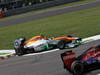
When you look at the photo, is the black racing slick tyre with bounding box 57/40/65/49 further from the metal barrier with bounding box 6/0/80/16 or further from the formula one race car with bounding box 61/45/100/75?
the metal barrier with bounding box 6/0/80/16

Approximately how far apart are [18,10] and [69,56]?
125 ft

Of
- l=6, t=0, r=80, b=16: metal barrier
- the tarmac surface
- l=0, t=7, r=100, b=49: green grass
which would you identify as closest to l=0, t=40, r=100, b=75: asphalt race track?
the tarmac surface

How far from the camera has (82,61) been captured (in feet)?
36.9

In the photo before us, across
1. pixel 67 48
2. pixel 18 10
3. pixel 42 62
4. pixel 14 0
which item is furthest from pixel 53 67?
pixel 14 0

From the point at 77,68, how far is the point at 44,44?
6678mm

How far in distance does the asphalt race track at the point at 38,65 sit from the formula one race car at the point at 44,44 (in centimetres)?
66

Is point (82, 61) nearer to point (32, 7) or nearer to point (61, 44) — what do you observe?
point (61, 44)

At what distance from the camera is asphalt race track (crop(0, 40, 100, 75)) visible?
1240cm

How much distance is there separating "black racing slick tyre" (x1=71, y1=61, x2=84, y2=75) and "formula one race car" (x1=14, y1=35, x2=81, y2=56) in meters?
6.04

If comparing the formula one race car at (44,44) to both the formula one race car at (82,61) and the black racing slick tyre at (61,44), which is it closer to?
the black racing slick tyre at (61,44)

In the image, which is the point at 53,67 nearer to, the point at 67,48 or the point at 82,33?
the point at 67,48

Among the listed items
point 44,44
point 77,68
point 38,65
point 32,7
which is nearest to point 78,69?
point 77,68

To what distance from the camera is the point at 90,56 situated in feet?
36.8

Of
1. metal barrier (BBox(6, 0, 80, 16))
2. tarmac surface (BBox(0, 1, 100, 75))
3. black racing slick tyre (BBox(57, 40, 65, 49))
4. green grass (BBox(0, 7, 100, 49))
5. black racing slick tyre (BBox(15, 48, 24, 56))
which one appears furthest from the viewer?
metal barrier (BBox(6, 0, 80, 16))
